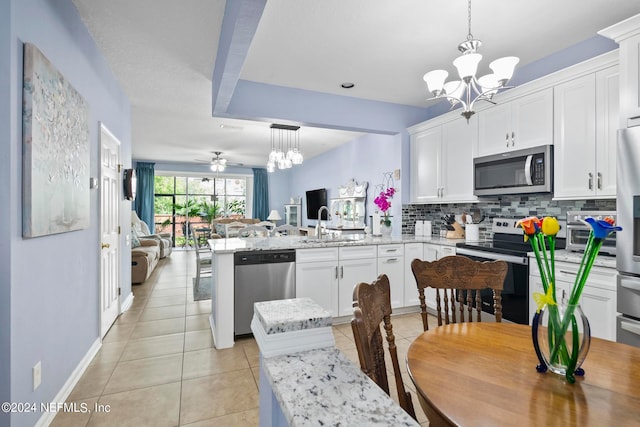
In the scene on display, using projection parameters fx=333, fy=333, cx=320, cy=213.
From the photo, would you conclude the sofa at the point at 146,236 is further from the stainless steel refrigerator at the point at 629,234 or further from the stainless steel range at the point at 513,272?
the stainless steel refrigerator at the point at 629,234

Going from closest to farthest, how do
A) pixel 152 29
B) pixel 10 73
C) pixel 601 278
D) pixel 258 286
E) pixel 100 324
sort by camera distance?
pixel 10 73 < pixel 601 278 < pixel 152 29 < pixel 100 324 < pixel 258 286

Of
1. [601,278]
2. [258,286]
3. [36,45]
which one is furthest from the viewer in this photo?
[258,286]

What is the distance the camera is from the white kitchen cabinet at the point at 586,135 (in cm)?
240

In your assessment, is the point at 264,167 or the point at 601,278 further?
the point at 264,167

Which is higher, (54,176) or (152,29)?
(152,29)

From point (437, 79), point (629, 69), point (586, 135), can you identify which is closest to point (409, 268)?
point (586, 135)

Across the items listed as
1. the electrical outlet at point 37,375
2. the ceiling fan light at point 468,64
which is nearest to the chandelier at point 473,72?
the ceiling fan light at point 468,64

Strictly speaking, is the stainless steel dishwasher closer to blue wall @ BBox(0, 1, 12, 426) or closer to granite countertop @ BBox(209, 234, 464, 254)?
granite countertop @ BBox(209, 234, 464, 254)

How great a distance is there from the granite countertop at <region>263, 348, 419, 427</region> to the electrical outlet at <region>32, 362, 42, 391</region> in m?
1.64

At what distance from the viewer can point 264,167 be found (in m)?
10.4

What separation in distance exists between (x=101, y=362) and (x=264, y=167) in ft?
26.8

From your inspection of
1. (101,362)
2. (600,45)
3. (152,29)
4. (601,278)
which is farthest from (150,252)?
(600,45)

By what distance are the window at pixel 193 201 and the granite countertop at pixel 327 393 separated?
32.3ft

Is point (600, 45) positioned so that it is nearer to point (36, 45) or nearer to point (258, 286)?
point (258, 286)
